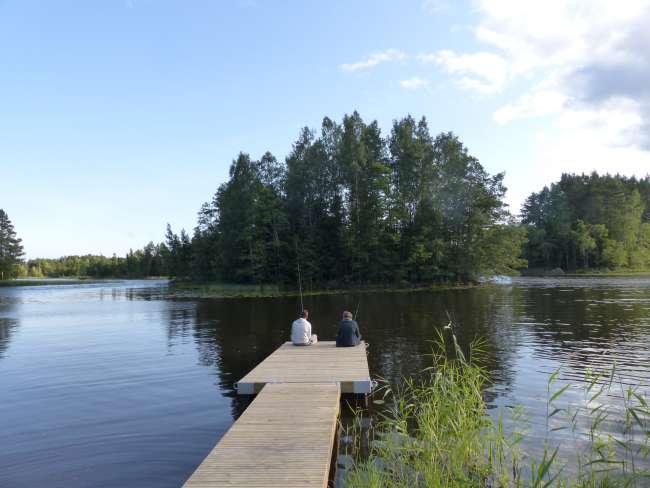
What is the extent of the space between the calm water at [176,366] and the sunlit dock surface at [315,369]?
2.69 ft

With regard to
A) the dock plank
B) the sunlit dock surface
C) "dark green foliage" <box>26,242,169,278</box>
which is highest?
"dark green foliage" <box>26,242,169,278</box>

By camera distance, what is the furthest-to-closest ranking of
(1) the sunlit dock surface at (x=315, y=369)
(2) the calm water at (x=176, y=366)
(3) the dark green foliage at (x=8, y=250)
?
(3) the dark green foliage at (x=8, y=250) → (1) the sunlit dock surface at (x=315, y=369) → (2) the calm water at (x=176, y=366)

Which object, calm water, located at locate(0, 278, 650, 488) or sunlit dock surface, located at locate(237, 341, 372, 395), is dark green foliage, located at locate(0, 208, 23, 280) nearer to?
calm water, located at locate(0, 278, 650, 488)

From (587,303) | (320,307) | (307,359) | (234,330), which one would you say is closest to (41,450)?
(307,359)

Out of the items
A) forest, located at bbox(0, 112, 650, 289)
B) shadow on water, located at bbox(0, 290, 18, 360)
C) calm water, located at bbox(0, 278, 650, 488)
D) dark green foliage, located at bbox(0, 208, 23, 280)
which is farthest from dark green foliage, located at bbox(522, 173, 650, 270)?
dark green foliage, located at bbox(0, 208, 23, 280)

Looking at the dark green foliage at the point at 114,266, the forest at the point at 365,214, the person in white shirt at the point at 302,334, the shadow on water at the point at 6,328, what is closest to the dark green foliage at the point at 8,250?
the dark green foliage at the point at 114,266

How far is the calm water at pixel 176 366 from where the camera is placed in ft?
26.6

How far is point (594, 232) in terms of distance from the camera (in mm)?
87438

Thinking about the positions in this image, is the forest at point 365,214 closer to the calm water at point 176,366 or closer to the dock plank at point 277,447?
the calm water at point 176,366

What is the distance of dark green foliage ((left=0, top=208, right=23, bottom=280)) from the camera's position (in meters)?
104

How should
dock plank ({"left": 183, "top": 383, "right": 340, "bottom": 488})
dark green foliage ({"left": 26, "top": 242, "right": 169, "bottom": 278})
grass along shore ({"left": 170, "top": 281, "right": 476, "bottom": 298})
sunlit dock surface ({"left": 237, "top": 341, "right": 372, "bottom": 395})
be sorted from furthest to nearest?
1. dark green foliage ({"left": 26, "top": 242, "right": 169, "bottom": 278})
2. grass along shore ({"left": 170, "top": 281, "right": 476, "bottom": 298})
3. sunlit dock surface ({"left": 237, "top": 341, "right": 372, "bottom": 395})
4. dock plank ({"left": 183, "top": 383, "right": 340, "bottom": 488})

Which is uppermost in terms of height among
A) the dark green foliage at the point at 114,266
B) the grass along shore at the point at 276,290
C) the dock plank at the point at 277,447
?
the dark green foliage at the point at 114,266

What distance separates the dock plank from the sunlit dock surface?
1145mm

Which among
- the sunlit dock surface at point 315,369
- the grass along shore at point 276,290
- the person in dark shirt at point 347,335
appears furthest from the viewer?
the grass along shore at point 276,290
